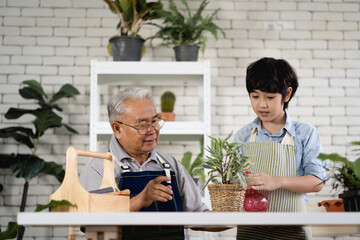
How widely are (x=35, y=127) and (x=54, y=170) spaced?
1.32ft

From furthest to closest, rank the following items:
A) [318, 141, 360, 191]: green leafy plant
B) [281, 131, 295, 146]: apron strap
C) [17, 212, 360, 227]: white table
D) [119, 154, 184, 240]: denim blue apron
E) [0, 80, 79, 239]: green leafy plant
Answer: [0, 80, 79, 239]: green leafy plant < [281, 131, 295, 146]: apron strap < [119, 154, 184, 240]: denim blue apron < [318, 141, 360, 191]: green leafy plant < [17, 212, 360, 227]: white table

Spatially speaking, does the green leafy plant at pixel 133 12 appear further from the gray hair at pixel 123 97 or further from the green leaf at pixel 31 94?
the gray hair at pixel 123 97

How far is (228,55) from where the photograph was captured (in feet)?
14.4

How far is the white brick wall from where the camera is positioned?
428 cm

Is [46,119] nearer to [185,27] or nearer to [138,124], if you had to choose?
[185,27]

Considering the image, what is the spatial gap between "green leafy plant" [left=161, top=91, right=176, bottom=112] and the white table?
2.73m

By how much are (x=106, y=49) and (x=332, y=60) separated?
209 centimetres

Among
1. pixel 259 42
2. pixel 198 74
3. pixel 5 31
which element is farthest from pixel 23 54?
pixel 259 42

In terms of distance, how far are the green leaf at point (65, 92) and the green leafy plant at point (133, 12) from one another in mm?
638

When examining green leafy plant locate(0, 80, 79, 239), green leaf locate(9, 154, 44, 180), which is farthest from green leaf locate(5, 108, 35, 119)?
green leaf locate(9, 154, 44, 180)

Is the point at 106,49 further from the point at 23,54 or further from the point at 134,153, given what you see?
the point at 134,153

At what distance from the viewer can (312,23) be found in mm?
4449

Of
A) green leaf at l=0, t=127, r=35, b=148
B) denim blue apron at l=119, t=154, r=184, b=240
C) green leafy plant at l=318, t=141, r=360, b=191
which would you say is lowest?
denim blue apron at l=119, t=154, r=184, b=240

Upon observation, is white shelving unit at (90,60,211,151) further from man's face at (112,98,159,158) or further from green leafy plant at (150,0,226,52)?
man's face at (112,98,159,158)
